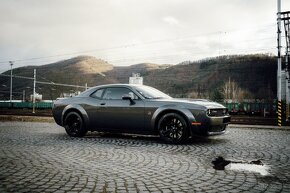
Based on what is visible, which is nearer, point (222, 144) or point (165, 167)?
point (165, 167)

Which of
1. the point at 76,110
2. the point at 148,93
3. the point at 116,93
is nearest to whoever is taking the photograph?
the point at 148,93

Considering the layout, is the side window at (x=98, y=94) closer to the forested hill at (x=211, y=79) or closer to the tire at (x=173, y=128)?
the tire at (x=173, y=128)

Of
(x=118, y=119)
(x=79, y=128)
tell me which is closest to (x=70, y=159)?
(x=118, y=119)

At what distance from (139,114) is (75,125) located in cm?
229

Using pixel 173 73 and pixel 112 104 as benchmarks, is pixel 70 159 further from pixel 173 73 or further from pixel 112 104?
pixel 173 73

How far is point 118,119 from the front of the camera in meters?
7.71

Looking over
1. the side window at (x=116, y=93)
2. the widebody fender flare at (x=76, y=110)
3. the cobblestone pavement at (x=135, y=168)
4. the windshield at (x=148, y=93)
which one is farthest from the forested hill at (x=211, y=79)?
the cobblestone pavement at (x=135, y=168)

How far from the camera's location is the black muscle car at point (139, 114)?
270 inches

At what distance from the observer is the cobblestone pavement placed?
357 centimetres

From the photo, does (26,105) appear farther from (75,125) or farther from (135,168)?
(135,168)


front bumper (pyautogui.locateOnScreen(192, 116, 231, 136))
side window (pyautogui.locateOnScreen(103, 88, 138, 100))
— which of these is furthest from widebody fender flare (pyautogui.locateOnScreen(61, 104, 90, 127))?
front bumper (pyautogui.locateOnScreen(192, 116, 231, 136))

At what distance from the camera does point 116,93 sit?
8070mm

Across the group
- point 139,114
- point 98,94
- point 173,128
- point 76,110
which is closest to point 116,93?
point 98,94

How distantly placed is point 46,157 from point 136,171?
1.99 m
